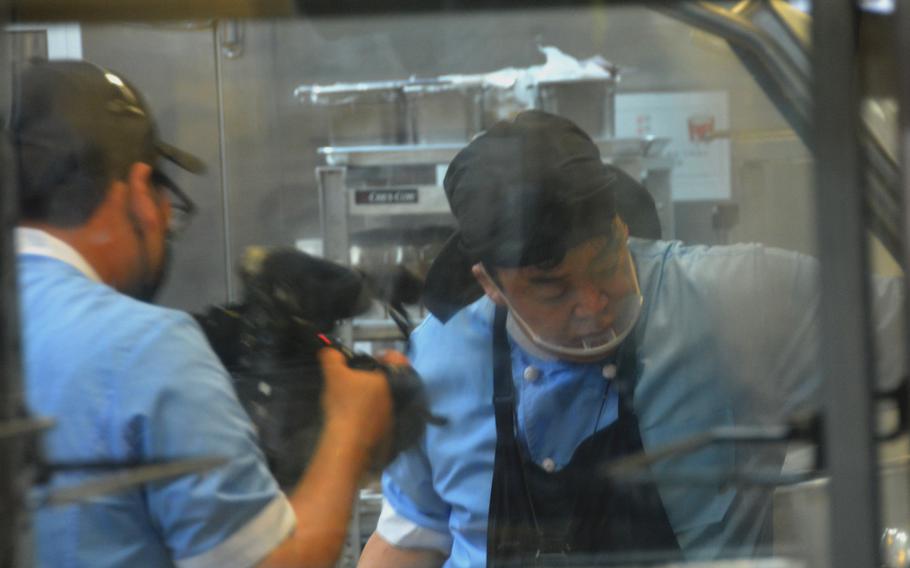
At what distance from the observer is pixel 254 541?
1.81 m

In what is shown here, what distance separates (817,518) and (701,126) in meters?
0.55

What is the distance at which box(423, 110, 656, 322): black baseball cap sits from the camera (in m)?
1.84

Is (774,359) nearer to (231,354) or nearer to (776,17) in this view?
(776,17)

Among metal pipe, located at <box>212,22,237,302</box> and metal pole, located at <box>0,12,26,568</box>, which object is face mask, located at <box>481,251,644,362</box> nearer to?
metal pipe, located at <box>212,22,237,302</box>

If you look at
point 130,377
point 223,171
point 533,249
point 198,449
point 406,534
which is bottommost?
point 406,534

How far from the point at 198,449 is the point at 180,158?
392 mm

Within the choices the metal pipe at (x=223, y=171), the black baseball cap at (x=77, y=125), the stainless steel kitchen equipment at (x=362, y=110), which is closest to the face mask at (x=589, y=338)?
the stainless steel kitchen equipment at (x=362, y=110)

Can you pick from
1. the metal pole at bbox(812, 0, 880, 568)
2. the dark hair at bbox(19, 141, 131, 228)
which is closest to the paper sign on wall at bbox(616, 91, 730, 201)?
the metal pole at bbox(812, 0, 880, 568)

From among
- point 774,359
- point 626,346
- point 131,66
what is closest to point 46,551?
point 131,66

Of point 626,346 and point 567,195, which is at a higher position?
point 567,195

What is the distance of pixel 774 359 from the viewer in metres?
1.89

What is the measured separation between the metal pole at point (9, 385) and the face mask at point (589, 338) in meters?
0.62

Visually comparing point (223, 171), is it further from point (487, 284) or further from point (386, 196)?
point (487, 284)

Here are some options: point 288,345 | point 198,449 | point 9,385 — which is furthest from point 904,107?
point 9,385
